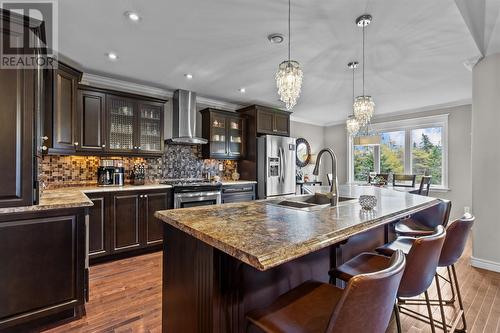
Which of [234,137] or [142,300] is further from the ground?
[234,137]

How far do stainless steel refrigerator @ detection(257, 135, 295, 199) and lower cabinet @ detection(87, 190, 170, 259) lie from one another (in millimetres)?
1897

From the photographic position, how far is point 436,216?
7.73ft

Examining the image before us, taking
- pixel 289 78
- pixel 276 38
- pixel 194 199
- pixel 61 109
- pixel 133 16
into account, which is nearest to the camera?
pixel 289 78

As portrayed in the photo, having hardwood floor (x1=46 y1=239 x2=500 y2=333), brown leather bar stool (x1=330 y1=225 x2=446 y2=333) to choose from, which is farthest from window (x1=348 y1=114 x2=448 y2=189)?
brown leather bar stool (x1=330 y1=225 x2=446 y2=333)

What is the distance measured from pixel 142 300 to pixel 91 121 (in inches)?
97.5

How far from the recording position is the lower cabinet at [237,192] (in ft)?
13.9

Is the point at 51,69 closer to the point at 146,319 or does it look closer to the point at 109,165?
the point at 109,165

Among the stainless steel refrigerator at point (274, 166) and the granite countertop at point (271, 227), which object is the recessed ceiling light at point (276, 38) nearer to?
the granite countertop at point (271, 227)

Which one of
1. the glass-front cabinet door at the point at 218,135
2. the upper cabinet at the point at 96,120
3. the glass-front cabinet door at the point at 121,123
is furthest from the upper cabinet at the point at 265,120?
the glass-front cabinet door at the point at 121,123

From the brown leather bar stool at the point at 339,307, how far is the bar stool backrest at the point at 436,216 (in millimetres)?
1773

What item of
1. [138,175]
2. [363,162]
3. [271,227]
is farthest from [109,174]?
[363,162]

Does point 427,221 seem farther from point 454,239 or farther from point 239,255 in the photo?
point 239,255

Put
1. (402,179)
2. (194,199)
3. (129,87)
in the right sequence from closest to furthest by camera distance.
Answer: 1. (194,199)
2. (129,87)
3. (402,179)

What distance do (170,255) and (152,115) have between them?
3.01 meters
